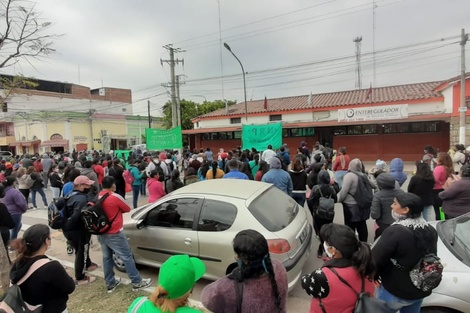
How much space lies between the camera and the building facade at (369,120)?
1664cm

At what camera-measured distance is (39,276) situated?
91.9 inches

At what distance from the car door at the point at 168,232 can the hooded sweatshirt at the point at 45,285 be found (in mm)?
1797

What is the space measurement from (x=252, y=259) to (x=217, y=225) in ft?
6.99

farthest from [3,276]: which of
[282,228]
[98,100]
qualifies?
[98,100]

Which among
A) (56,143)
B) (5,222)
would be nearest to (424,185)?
(5,222)

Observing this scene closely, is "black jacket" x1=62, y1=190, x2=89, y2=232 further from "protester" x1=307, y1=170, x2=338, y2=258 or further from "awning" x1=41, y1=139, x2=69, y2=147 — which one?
"awning" x1=41, y1=139, x2=69, y2=147

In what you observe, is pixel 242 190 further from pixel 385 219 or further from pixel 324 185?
pixel 385 219

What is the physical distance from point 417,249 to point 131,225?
3973 millimetres

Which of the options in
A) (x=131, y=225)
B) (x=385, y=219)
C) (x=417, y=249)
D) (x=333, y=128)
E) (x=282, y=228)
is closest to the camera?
(x=417, y=249)

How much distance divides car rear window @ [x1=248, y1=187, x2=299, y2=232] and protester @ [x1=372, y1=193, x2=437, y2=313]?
1509 mm

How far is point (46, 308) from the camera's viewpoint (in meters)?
2.39

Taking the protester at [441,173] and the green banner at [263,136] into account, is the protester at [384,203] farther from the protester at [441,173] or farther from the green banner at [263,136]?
the green banner at [263,136]

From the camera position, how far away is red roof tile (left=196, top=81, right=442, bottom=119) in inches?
728

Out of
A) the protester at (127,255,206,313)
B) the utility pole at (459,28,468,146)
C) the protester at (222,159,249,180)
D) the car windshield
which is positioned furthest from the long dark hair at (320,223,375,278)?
the utility pole at (459,28,468,146)
